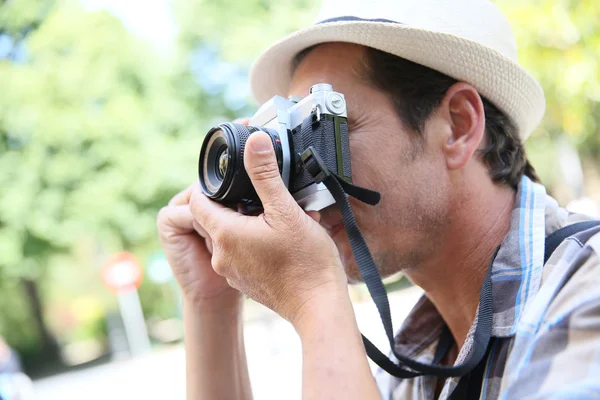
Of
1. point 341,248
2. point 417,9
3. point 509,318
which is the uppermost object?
point 417,9

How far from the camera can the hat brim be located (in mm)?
1621

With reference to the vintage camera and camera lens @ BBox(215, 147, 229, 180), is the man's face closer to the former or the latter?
the vintage camera

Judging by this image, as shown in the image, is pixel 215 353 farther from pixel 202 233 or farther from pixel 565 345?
pixel 565 345

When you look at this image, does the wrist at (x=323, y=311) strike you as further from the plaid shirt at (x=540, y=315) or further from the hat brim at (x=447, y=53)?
the hat brim at (x=447, y=53)

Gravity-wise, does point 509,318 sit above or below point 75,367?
above

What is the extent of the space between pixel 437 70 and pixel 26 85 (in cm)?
950

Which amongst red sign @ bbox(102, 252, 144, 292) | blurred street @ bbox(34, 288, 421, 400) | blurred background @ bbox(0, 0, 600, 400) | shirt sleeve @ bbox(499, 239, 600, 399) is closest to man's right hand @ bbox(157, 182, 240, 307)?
shirt sleeve @ bbox(499, 239, 600, 399)

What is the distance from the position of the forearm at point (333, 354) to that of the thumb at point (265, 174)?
0.77 ft

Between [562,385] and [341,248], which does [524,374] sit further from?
[341,248]

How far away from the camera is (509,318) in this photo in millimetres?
1358

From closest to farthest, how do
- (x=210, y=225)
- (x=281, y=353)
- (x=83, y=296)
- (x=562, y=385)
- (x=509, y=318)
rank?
(x=562, y=385) → (x=509, y=318) → (x=210, y=225) → (x=281, y=353) → (x=83, y=296)

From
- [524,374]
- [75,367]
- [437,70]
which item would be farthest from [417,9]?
[75,367]

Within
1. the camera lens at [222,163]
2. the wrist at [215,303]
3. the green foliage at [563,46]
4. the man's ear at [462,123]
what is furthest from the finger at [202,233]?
the green foliage at [563,46]

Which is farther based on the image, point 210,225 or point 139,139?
point 139,139
